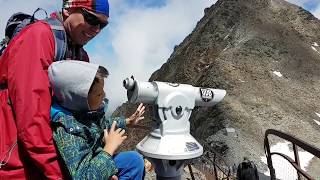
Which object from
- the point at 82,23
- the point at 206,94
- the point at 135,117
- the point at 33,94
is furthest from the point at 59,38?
the point at 135,117

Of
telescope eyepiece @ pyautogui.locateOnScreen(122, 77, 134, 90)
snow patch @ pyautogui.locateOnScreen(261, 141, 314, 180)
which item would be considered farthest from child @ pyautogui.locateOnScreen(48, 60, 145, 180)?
snow patch @ pyautogui.locateOnScreen(261, 141, 314, 180)

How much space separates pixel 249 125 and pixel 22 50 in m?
20.7

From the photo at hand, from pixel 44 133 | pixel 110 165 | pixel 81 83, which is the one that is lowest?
pixel 110 165

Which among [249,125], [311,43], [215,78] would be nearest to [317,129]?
[249,125]

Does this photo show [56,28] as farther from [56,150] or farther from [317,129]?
[317,129]

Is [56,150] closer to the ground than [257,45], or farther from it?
closer to the ground

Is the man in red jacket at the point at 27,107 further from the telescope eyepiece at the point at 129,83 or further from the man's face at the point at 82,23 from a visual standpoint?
the telescope eyepiece at the point at 129,83

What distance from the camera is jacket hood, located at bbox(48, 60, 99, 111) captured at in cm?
274

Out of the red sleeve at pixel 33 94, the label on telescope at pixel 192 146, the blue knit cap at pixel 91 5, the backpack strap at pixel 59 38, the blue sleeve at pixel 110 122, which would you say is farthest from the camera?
the blue sleeve at pixel 110 122

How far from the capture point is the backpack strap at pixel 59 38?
2928mm

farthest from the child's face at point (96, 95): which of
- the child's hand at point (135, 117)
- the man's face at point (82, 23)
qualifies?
the child's hand at point (135, 117)

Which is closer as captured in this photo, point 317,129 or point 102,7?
point 102,7

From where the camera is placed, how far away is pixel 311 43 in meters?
41.7

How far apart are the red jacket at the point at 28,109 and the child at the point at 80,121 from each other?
8cm
